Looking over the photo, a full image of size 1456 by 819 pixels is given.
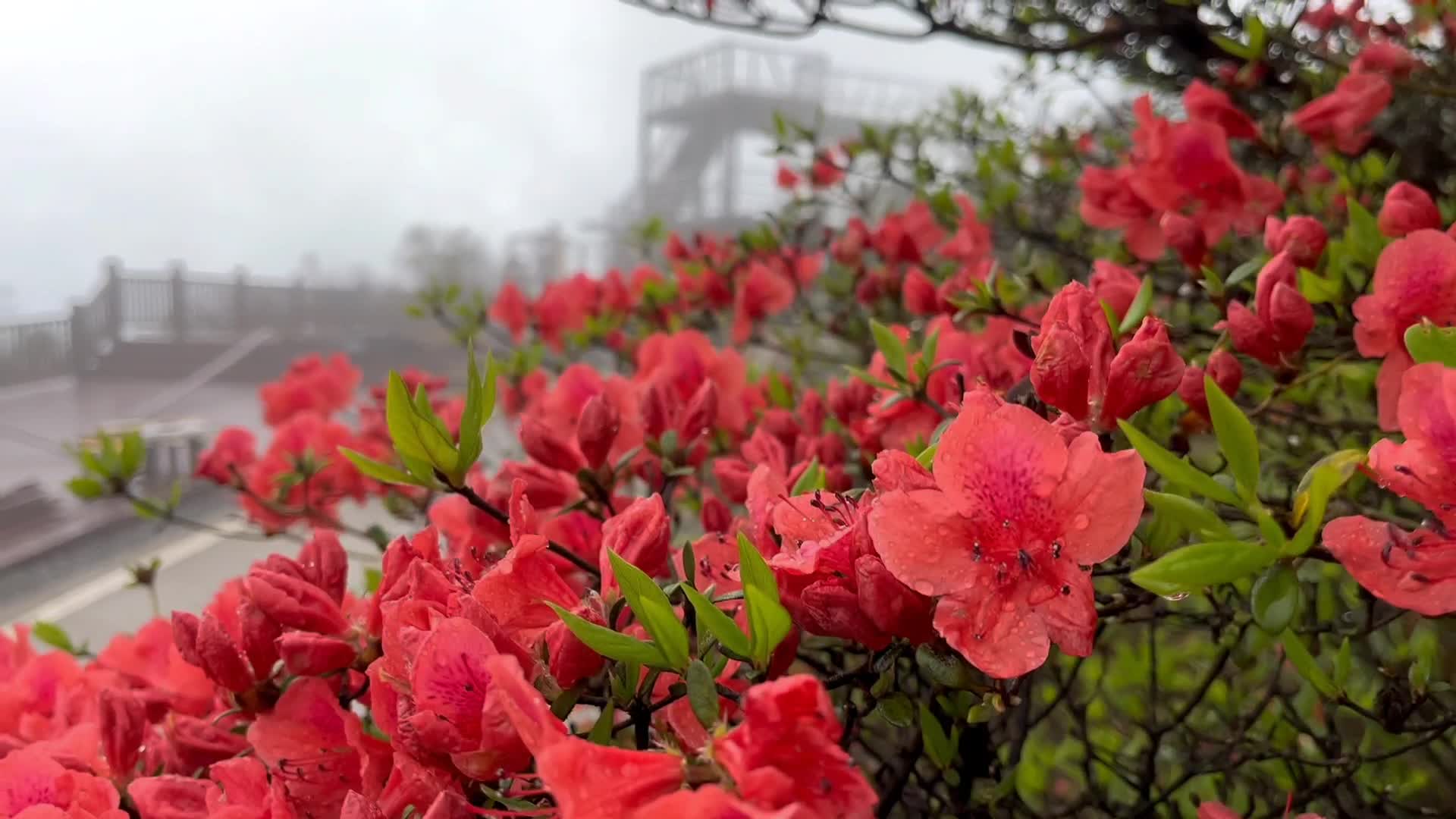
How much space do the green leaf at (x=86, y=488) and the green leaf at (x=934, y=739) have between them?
103 cm

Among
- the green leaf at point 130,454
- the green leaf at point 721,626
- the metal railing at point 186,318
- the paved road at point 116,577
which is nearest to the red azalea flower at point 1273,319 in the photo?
the green leaf at point 721,626

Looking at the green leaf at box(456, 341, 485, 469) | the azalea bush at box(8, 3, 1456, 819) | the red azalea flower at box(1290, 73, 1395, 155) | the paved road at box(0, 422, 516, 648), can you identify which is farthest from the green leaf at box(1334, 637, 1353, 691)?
the paved road at box(0, 422, 516, 648)

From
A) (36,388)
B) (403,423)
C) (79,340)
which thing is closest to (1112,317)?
(403,423)

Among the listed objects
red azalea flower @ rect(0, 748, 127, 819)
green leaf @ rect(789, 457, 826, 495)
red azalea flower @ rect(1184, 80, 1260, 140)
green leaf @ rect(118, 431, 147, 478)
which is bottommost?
green leaf @ rect(118, 431, 147, 478)

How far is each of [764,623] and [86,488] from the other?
1.08m

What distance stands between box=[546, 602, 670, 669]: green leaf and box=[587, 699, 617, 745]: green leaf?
23mm

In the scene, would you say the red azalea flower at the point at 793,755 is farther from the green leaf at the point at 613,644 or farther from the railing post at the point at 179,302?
the railing post at the point at 179,302

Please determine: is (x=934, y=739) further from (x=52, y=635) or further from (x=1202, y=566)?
→ (x=52, y=635)

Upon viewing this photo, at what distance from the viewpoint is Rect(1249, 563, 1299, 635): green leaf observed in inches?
11.8

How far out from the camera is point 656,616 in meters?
0.30

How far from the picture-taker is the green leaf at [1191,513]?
0.96ft

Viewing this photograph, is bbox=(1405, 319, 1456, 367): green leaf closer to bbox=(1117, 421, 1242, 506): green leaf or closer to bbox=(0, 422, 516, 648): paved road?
bbox=(1117, 421, 1242, 506): green leaf

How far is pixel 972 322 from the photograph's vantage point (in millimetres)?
791

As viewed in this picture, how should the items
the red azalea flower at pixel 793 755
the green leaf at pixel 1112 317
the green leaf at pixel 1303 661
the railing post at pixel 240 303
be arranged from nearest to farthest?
the red azalea flower at pixel 793 755 → the green leaf at pixel 1303 661 → the green leaf at pixel 1112 317 → the railing post at pixel 240 303
